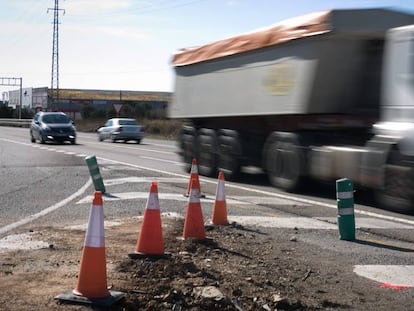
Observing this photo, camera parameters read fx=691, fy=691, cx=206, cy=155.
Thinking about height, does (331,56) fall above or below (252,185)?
above

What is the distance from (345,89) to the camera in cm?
1430

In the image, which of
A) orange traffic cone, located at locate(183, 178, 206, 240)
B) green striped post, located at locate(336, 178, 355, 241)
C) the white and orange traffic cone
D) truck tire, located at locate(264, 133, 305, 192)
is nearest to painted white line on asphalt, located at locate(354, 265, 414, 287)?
green striped post, located at locate(336, 178, 355, 241)

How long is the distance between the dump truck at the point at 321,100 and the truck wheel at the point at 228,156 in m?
0.03

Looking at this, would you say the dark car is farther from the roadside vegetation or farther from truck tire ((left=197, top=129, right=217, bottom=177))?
truck tire ((left=197, top=129, right=217, bottom=177))

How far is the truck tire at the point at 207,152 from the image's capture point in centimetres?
1930

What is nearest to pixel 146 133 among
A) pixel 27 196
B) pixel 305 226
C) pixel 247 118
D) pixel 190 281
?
pixel 247 118

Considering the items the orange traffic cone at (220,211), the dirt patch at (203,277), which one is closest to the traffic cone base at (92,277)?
the dirt patch at (203,277)

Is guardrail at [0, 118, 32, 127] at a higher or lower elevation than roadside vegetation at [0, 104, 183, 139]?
lower

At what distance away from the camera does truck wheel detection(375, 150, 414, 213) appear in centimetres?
1187

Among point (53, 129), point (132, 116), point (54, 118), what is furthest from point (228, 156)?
point (132, 116)

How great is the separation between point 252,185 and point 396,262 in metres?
9.09

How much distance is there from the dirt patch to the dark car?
26693 millimetres

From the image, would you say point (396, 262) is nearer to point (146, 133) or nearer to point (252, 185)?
point (252, 185)

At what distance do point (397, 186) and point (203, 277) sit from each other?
6.25m
